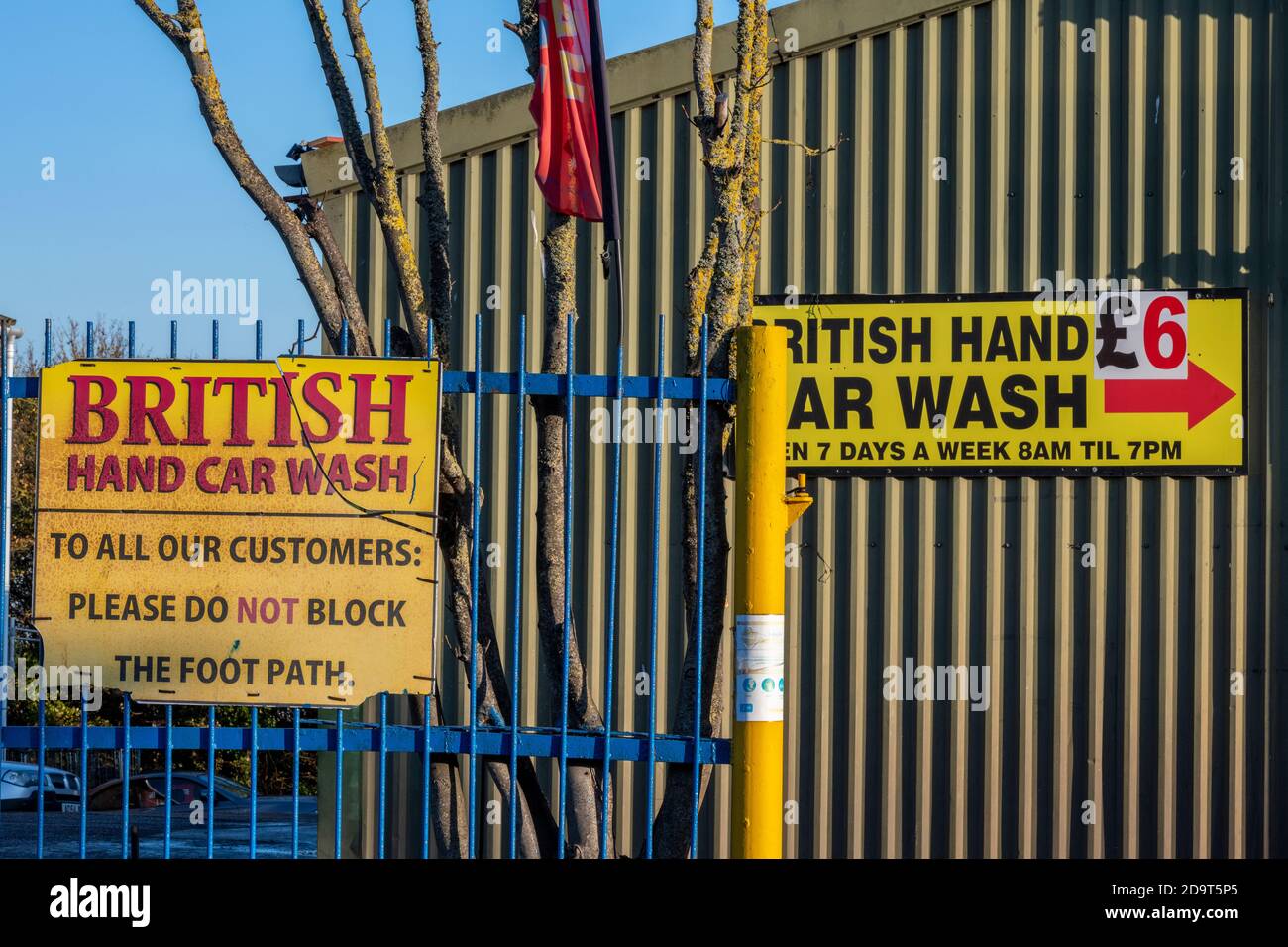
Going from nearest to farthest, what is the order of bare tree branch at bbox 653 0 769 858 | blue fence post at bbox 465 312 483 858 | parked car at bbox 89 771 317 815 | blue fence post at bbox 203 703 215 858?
1. blue fence post at bbox 465 312 483 858
2. blue fence post at bbox 203 703 215 858
3. bare tree branch at bbox 653 0 769 858
4. parked car at bbox 89 771 317 815

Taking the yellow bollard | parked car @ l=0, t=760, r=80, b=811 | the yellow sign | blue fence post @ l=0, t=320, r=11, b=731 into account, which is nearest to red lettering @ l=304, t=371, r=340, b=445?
the yellow sign

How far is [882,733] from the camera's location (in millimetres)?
8594

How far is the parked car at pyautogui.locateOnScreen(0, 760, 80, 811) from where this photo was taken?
16656mm

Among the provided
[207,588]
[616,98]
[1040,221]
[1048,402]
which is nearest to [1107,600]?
[1048,402]

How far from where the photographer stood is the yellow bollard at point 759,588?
4.88 meters

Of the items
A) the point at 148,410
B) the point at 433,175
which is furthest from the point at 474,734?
the point at 433,175

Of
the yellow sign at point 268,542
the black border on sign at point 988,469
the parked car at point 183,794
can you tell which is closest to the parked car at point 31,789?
the parked car at point 183,794

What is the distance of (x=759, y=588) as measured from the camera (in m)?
4.91

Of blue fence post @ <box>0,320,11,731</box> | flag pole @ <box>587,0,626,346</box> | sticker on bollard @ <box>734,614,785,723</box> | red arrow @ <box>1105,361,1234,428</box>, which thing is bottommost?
sticker on bollard @ <box>734,614,785,723</box>

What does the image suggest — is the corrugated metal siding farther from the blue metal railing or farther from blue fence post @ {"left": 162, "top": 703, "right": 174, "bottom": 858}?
blue fence post @ {"left": 162, "top": 703, "right": 174, "bottom": 858}

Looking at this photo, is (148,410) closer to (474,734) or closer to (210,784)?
(210,784)

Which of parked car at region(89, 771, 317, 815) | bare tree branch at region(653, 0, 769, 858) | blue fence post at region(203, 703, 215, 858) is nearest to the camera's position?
blue fence post at region(203, 703, 215, 858)

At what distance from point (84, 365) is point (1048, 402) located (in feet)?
18.1

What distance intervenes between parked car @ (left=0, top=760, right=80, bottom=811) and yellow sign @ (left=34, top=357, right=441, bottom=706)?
38.9 feet
